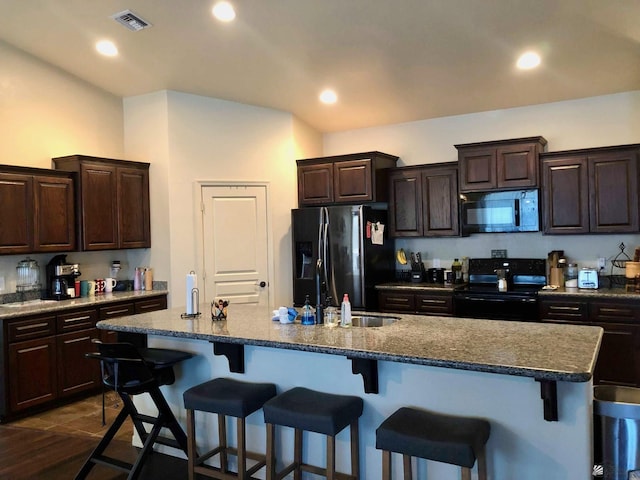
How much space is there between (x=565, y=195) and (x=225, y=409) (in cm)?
355

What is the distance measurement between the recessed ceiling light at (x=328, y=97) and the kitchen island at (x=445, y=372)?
9.13 feet

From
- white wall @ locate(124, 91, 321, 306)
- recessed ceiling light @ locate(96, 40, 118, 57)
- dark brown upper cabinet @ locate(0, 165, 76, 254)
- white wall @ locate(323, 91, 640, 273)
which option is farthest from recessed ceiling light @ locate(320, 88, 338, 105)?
dark brown upper cabinet @ locate(0, 165, 76, 254)

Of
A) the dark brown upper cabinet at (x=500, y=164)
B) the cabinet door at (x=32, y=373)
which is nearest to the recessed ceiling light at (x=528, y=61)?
the dark brown upper cabinet at (x=500, y=164)

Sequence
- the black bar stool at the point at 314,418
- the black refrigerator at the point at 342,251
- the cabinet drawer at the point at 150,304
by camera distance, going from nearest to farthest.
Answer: the black bar stool at the point at 314,418 → the cabinet drawer at the point at 150,304 → the black refrigerator at the point at 342,251

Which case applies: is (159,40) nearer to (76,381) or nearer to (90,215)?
(90,215)

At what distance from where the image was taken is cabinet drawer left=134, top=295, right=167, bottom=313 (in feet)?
16.3

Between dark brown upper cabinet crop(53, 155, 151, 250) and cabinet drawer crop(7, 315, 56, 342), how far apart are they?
2.75ft

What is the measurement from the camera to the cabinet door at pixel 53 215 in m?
4.49

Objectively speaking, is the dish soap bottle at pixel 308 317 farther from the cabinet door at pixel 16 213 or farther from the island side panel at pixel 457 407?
the cabinet door at pixel 16 213

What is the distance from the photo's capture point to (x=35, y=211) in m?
4.46

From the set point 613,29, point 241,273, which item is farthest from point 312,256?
point 613,29

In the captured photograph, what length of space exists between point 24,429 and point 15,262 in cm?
157

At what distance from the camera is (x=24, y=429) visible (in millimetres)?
3859

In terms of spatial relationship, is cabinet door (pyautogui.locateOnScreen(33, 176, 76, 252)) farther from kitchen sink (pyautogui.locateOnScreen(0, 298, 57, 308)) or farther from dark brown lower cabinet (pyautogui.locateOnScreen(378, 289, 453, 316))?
dark brown lower cabinet (pyautogui.locateOnScreen(378, 289, 453, 316))
